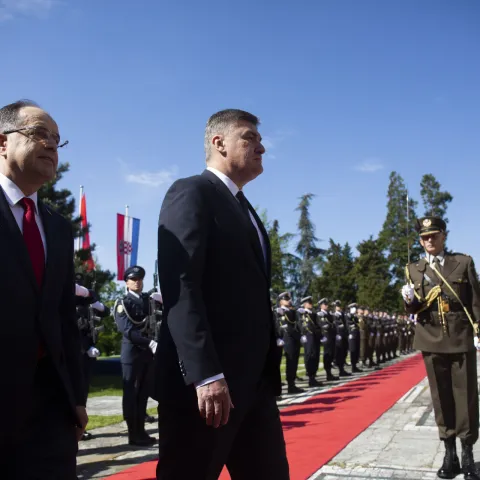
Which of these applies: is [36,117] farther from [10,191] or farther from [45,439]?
[45,439]

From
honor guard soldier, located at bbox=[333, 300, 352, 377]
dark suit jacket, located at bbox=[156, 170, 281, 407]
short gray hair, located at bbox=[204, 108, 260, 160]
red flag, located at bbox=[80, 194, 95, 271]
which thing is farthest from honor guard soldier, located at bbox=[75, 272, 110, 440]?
red flag, located at bbox=[80, 194, 95, 271]

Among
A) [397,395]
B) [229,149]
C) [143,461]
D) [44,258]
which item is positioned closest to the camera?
[44,258]

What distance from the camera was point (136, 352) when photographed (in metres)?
7.29

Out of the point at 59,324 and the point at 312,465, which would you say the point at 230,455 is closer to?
the point at 59,324

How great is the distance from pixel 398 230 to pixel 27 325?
7236cm

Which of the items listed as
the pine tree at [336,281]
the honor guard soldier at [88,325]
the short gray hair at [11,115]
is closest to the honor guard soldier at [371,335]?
the honor guard soldier at [88,325]

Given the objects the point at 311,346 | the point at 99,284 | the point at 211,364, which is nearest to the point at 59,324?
the point at 211,364

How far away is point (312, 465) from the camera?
5188 millimetres

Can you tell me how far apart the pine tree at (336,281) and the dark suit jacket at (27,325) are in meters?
58.1

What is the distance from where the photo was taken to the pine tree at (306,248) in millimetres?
63750

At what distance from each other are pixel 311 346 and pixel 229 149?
1273 cm

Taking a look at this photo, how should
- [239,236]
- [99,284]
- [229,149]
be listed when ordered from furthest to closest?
1. [99,284]
2. [229,149]
3. [239,236]

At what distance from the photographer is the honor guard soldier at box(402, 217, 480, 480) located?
498cm

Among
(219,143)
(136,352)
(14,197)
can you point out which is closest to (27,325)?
(14,197)
